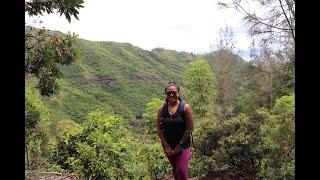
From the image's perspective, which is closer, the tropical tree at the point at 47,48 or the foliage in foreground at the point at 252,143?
the tropical tree at the point at 47,48

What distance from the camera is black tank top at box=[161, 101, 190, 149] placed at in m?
3.84

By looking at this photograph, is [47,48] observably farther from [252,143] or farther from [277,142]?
[277,142]

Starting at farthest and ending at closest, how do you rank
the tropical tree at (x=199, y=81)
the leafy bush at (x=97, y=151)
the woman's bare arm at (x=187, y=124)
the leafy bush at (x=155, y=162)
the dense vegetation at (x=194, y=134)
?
the tropical tree at (x=199, y=81) → the leafy bush at (x=155, y=162) → the leafy bush at (x=97, y=151) → the dense vegetation at (x=194, y=134) → the woman's bare arm at (x=187, y=124)

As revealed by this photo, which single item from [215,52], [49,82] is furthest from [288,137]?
[215,52]

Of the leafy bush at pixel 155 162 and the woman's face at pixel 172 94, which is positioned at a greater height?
the woman's face at pixel 172 94

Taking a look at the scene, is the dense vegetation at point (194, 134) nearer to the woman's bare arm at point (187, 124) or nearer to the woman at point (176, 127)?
the woman at point (176, 127)

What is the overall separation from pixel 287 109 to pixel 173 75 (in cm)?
8019

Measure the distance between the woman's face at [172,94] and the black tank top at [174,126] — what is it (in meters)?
0.08

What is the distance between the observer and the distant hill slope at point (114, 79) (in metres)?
65.7

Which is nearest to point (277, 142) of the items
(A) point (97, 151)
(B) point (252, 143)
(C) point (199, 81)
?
(B) point (252, 143)

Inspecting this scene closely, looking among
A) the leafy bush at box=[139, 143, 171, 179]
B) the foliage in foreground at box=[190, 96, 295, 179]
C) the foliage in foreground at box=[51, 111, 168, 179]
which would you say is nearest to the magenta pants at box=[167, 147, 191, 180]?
the foliage in foreground at box=[190, 96, 295, 179]

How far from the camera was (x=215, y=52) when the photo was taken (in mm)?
35188

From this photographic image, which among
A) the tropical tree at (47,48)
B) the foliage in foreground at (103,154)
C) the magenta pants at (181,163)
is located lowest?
the foliage in foreground at (103,154)

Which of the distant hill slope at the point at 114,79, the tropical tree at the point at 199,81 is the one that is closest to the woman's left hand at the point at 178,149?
the tropical tree at the point at 199,81
